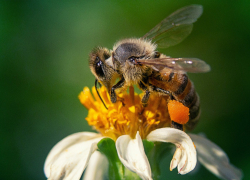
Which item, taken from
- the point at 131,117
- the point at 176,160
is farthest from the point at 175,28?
the point at 176,160

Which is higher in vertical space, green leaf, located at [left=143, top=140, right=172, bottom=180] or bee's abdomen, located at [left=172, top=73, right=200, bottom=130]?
bee's abdomen, located at [left=172, top=73, right=200, bottom=130]

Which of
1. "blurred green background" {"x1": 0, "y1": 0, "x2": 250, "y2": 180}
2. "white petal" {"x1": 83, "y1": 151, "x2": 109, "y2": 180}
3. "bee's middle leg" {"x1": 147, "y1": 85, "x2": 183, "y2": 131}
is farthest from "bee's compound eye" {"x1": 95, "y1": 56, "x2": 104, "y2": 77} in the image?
"blurred green background" {"x1": 0, "y1": 0, "x2": 250, "y2": 180}

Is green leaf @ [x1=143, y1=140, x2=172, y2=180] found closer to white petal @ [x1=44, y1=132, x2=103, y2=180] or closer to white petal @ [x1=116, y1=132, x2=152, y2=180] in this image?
white petal @ [x1=116, y1=132, x2=152, y2=180]

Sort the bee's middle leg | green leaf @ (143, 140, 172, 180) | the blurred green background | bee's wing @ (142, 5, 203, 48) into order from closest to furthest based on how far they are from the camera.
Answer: the bee's middle leg → green leaf @ (143, 140, 172, 180) → bee's wing @ (142, 5, 203, 48) → the blurred green background

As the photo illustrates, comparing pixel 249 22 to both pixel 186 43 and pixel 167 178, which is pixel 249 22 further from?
pixel 167 178

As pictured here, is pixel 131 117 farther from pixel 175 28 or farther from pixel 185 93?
pixel 175 28

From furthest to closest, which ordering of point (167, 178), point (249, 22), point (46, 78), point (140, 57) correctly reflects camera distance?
point (46, 78), point (249, 22), point (167, 178), point (140, 57)

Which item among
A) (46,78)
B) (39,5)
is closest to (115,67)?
(46,78)
